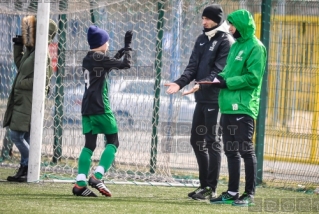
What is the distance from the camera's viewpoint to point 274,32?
9.84 meters

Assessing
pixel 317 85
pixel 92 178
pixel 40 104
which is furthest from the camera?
pixel 317 85

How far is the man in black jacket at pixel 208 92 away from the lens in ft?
26.1

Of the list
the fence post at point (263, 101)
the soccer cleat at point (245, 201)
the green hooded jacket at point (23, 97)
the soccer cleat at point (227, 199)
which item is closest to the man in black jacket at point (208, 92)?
the soccer cleat at point (227, 199)

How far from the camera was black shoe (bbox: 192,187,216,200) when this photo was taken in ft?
26.1

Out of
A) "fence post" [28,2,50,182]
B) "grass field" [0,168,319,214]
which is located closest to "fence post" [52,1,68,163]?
"grass field" [0,168,319,214]

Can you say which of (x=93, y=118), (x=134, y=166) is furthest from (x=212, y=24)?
(x=134, y=166)

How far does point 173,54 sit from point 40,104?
7.05ft

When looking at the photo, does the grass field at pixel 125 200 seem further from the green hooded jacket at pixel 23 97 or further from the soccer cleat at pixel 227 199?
the green hooded jacket at pixel 23 97

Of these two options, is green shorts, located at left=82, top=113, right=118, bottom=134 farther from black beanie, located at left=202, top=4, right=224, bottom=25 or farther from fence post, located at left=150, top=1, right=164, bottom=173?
fence post, located at left=150, top=1, right=164, bottom=173

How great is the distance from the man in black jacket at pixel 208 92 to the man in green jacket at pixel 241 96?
0.35 meters

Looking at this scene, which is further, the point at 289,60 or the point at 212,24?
the point at 289,60

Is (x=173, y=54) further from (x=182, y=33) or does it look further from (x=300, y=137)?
(x=300, y=137)

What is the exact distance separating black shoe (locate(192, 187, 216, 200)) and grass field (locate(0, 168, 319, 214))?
0.10 meters

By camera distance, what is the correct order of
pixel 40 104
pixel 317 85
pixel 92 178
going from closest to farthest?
pixel 92 178 < pixel 40 104 < pixel 317 85
